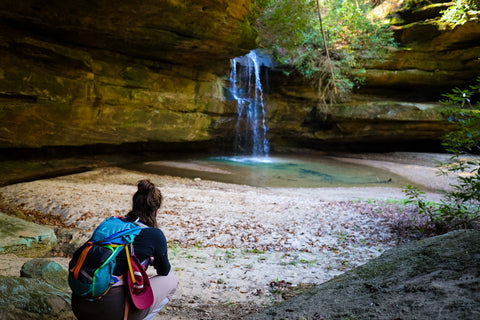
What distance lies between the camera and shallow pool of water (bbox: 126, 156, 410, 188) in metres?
12.7

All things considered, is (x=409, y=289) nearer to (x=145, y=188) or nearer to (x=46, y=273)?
(x=145, y=188)

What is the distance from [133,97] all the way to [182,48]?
3.28m

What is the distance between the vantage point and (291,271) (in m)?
4.65

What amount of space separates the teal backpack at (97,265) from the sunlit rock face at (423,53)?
63.1ft

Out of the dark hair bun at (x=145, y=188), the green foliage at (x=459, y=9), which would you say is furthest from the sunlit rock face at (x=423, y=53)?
the dark hair bun at (x=145, y=188)

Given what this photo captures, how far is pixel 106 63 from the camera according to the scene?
12617 millimetres

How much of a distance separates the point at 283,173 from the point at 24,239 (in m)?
10.8

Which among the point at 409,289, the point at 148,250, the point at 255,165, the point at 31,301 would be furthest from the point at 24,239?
the point at 255,165

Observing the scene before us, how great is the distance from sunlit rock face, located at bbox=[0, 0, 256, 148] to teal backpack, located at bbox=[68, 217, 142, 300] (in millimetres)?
8490

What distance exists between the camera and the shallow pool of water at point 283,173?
41.5 feet

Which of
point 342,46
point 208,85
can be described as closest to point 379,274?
point 208,85

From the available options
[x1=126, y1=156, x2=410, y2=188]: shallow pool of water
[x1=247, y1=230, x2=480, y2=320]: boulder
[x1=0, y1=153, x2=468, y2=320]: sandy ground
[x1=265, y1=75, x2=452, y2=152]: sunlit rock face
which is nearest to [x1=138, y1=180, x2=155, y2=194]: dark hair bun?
[x1=247, y1=230, x2=480, y2=320]: boulder

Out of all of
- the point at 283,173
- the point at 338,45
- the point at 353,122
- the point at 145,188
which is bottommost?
the point at 283,173

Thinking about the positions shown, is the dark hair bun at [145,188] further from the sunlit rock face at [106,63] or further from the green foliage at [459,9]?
the sunlit rock face at [106,63]
